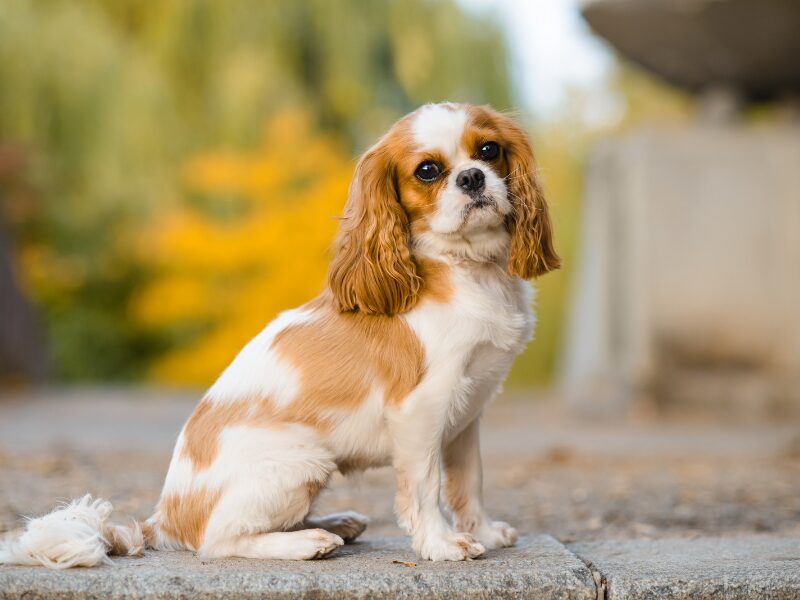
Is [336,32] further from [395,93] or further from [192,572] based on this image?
[192,572]

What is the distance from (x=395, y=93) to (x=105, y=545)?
41.6ft

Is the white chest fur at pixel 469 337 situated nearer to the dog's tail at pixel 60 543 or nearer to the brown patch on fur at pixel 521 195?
the brown patch on fur at pixel 521 195

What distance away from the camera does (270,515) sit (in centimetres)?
295

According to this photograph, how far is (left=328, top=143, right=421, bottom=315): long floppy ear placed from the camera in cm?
300

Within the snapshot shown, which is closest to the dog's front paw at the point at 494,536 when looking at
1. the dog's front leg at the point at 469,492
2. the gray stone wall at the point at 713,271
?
→ the dog's front leg at the point at 469,492

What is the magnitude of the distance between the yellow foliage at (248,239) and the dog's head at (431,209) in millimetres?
9251

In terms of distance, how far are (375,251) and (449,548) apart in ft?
2.94

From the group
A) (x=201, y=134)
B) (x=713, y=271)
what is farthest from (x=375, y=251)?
(x=201, y=134)

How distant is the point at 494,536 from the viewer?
Result: 3.28 metres

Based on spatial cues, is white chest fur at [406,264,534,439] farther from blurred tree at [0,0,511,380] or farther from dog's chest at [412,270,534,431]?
blurred tree at [0,0,511,380]

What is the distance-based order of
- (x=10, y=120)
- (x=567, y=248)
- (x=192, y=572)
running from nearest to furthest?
(x=192, y=572)
(x=10, y=120)
(x=567, y=248)

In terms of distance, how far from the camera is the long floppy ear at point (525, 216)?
314 centimetres

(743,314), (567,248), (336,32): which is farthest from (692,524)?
(567,248)

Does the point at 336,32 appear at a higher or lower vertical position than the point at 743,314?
higher
